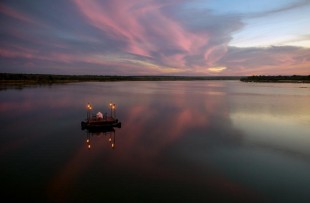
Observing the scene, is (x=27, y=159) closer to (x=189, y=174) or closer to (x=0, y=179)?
(x=0, y=179)

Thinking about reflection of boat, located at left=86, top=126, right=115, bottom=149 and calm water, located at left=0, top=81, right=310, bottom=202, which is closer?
calm water, located at left=0, top=81, right=310, bottom=202

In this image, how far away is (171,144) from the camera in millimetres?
25016

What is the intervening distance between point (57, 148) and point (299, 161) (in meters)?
19.2

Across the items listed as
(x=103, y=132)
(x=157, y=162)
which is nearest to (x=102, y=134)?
(x=103, y=132)

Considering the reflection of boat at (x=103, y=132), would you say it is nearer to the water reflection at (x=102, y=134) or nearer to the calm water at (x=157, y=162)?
the water reflection at (x=102, y=134)

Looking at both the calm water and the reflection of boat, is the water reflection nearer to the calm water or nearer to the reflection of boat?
the reflection of boat

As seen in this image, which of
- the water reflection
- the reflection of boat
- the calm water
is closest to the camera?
the calm water

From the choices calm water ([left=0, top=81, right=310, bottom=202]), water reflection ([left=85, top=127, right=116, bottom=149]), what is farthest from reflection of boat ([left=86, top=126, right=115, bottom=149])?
calm water ([left=0, top=81, right=310, bottom=202])

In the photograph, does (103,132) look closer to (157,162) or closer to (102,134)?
(102,134)

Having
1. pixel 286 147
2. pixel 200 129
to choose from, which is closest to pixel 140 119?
pixel 200 129

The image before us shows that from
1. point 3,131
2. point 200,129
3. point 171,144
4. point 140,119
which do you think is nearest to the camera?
point 171,144

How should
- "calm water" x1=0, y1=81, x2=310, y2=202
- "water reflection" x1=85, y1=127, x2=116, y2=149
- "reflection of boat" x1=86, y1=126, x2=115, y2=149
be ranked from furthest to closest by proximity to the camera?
"reflection of boat" x1=86, y1=126, x2=115, y2=149 < "water reflection" x1=85, y1=127, x2=116, y2=149 < "calm water" x1=0, y1=81, x2=310, y2=202

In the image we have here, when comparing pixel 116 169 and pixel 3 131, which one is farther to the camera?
pixel 3 131

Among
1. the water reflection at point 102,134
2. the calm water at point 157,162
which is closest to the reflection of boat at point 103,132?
the water reflection at point 102,134
